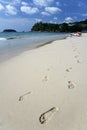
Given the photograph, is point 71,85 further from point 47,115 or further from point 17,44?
point 17,44

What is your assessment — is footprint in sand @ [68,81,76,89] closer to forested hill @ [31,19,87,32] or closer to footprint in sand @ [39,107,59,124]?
footprint in sand @ [39,107,59,124]

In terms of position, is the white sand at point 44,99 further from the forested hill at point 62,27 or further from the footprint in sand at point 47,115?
the forested hill at point 62,27

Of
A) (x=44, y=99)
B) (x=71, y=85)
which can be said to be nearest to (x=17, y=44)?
(x=71, y=85)

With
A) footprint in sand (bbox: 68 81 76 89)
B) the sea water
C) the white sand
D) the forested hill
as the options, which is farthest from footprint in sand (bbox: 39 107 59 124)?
the forested hill

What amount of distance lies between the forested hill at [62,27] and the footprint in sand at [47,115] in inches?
4045

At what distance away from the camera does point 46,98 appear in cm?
352

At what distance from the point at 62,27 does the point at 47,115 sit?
4298 inches

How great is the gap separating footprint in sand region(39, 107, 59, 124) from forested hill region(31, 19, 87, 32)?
103m

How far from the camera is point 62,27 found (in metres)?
109

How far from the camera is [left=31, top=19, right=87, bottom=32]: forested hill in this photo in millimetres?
104812

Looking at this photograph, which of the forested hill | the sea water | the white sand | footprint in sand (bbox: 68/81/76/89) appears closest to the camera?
the white sand

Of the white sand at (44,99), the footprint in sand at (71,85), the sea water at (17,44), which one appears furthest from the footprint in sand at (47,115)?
the sea water at (17,44)

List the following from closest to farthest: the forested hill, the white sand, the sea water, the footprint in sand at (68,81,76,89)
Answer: the white sand
the footprint in sand at (68,81,76,89)
the sea water
the forested hill

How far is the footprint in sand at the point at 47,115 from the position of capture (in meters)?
2.75
